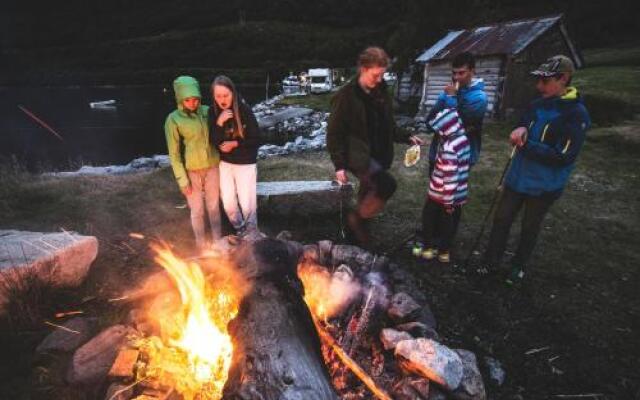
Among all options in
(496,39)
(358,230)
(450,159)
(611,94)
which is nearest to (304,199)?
(358,230)

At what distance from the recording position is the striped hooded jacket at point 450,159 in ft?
14.6

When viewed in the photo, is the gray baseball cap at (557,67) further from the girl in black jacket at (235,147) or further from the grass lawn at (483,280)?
the girl in black jacket at (235,147)

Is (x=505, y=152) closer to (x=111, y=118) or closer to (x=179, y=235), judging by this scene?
(x=179, y=235)

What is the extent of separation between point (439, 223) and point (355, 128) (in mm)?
1999

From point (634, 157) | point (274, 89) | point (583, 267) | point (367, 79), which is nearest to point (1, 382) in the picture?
point (367, 79)

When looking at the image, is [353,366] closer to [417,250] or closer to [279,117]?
[417,250]

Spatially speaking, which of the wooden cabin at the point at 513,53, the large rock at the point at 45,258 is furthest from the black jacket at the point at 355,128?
the wooden cabin at the point at 513,53

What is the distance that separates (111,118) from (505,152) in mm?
39540

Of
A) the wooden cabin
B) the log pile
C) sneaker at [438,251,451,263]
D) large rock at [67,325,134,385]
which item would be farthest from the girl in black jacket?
the wooden cabin

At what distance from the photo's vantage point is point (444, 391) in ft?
9.34

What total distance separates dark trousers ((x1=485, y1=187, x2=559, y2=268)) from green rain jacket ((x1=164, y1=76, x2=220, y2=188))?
3.98m

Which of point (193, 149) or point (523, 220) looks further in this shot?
point (193, 149)

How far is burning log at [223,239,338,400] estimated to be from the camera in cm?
246

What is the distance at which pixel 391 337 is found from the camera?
327 cm
